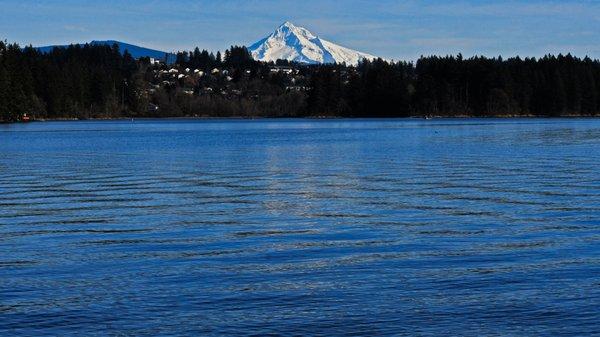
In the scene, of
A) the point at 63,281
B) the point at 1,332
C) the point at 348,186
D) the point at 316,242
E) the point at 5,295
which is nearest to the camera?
the point at 1,332

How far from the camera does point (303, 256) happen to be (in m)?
21.8

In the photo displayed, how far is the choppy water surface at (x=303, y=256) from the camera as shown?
15836 mm

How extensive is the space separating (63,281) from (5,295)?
61.8 inches

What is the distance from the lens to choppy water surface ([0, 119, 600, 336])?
1584cm

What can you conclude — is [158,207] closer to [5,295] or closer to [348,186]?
[348,186]

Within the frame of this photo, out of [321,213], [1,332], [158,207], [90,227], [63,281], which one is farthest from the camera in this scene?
[158,207]

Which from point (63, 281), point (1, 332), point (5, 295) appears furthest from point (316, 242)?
point (1, 332)

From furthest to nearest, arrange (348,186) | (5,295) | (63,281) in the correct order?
1. (348,186)
2. (63,281)
3. (5,295)

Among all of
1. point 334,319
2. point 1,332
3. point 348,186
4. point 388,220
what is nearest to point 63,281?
point 1,332

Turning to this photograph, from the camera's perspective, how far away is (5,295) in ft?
57.9

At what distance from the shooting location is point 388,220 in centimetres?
2812

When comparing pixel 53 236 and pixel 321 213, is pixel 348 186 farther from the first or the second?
pixel 53 236

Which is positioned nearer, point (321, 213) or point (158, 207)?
point (321, 213)

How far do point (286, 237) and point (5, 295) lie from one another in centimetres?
890
